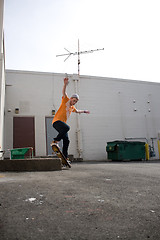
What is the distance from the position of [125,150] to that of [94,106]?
439 cm

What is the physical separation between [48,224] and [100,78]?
15042mm

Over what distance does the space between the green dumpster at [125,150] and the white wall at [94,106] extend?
175 cm

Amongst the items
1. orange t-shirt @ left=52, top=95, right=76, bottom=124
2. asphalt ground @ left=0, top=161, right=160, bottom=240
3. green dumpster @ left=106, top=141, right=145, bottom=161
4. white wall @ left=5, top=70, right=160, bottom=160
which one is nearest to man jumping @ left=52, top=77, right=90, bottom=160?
orange t-shirt @ left=52, top=95, right=76, bottom=124

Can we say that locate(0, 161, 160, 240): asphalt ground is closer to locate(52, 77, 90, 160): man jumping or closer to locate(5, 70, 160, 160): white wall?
locate(52, 77, 90, 160): man jumping

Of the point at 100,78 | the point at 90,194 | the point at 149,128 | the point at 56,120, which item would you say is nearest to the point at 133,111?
the point at 149,128

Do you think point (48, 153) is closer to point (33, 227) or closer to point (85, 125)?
point (85, 125)

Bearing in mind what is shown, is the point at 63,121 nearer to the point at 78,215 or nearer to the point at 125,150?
the point at 78,215

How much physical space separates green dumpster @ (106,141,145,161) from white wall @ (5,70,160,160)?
5.73 feet

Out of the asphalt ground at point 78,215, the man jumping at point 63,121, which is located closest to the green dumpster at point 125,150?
the man jumping at point 63,121

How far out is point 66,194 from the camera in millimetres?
1902

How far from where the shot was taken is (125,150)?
1236 centimetres

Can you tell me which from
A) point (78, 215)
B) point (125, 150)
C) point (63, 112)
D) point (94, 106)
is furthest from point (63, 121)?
point (94, 106)

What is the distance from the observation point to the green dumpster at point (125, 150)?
12.2 m

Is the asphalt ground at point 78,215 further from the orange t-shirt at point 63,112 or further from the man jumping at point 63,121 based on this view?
the orange t-shirt at point 63,112
